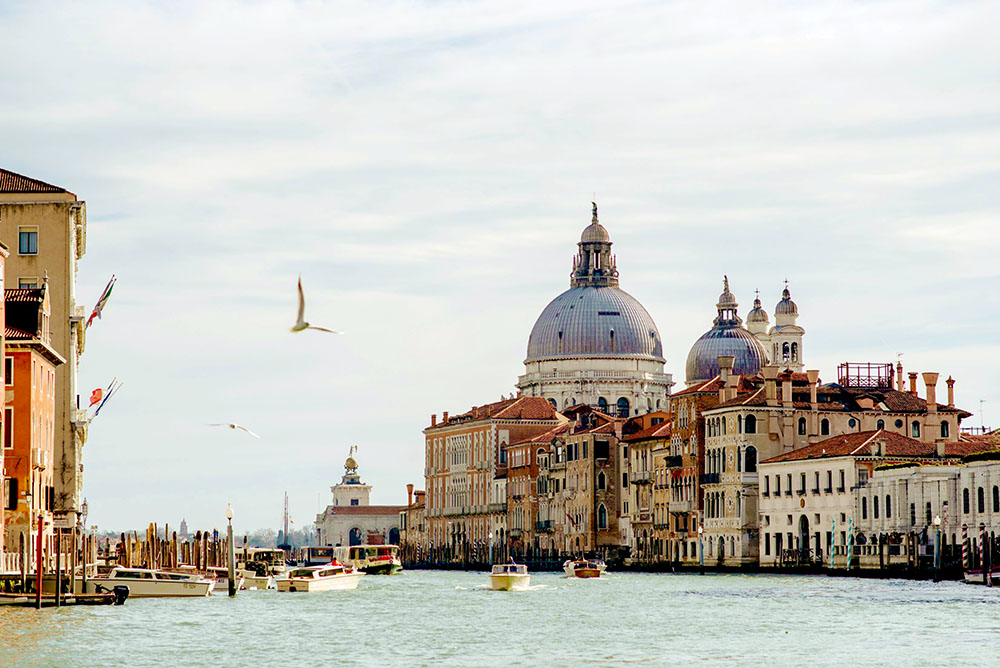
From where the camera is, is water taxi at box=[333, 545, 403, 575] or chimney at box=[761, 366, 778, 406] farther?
water taxi at box=[333, 545, 403, 575]

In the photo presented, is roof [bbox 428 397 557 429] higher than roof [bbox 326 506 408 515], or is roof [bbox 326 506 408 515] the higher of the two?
roof [bbox 428 397 557 429]

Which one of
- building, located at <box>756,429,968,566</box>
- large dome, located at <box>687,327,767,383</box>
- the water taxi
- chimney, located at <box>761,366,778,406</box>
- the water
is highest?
large dome, located at <box>687,327,767,383</box>

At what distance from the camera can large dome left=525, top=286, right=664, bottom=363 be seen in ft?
502

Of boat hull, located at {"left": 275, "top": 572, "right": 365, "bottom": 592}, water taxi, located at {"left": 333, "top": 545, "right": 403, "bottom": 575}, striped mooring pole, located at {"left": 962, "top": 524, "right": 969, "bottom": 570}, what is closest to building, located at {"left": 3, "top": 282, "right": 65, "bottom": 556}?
boat hull, located at {"left": 275, "top": 572, "right": 365, "bottom": 592}

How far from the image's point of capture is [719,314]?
157625 mm

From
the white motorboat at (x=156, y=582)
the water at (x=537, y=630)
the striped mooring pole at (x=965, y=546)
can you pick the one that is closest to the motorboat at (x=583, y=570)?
the striped mooring pole at (x=965, y=546)

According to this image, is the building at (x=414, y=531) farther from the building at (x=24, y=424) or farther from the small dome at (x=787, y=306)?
the building at (x=24, y=424)

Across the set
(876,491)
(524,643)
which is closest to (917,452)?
(876,491)

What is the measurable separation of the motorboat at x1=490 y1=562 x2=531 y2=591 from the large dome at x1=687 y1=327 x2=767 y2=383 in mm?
73128

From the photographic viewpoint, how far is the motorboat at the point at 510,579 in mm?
75312

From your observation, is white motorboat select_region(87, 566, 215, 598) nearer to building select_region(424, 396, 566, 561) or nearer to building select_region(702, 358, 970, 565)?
building select_region(702, 358, 970, 565)

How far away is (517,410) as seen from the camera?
140750 millimetres

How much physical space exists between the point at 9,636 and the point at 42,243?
81.5 ft

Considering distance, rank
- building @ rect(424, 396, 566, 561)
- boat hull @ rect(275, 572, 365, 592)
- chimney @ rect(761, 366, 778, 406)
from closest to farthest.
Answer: boat hull @ rect(275, 572, 365, 592) → chimney @ rect(761, 366, 778, 406) → building @ rect(424, 396, 566, 561)
